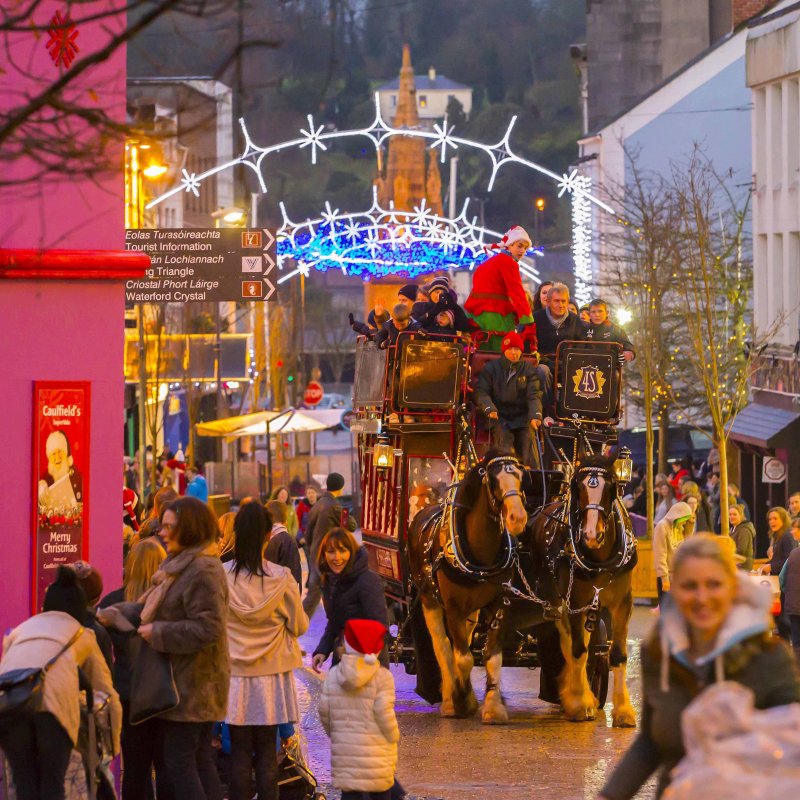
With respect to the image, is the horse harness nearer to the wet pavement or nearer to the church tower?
the wet pavement

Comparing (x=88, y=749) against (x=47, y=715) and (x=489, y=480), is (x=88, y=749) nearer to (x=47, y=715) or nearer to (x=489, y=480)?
(x=47, y=715)

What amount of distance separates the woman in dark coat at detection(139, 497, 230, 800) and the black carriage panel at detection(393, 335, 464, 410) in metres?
7.98

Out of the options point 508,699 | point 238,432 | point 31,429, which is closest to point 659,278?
point 238,432

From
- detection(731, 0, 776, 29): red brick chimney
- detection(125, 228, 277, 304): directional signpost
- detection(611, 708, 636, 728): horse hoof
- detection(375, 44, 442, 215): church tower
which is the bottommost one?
detection(611, 708, 636, 728): horse hoof

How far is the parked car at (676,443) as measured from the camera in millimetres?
47969

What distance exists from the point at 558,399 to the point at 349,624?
8.28 m

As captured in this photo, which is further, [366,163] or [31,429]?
[366,163]

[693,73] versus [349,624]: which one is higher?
[693,73]

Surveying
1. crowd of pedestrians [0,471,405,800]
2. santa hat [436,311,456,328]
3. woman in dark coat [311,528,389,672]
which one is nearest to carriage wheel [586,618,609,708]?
santa hat [436,311,456,328]

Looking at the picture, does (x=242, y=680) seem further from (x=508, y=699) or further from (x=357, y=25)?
(x=508, y=699)

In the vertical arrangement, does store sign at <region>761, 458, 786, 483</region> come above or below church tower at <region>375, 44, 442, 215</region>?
below

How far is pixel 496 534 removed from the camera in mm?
15719

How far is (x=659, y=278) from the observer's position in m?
34.1

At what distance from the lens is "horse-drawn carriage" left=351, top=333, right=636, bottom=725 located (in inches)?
618
